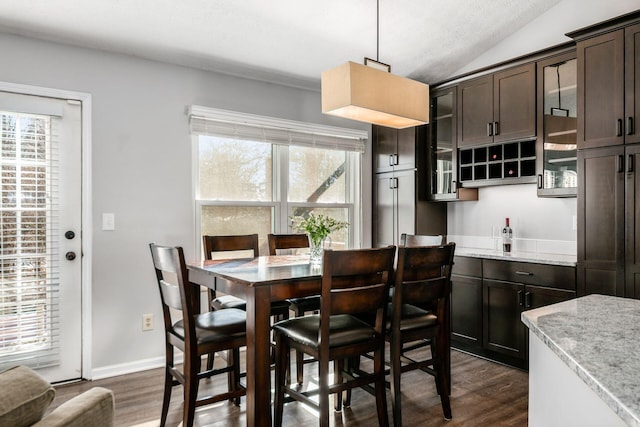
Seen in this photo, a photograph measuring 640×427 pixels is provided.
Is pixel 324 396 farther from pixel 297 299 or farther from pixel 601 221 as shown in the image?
pixel 601 221

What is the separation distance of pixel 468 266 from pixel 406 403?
135cm

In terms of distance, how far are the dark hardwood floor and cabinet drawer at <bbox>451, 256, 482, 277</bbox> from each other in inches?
28.8

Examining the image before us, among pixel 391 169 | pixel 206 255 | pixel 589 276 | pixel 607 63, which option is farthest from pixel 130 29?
pixel 589 276

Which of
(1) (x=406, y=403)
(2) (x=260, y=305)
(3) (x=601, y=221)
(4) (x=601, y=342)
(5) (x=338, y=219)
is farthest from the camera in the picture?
(5) (x=338, y=219)

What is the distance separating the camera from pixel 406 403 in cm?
271

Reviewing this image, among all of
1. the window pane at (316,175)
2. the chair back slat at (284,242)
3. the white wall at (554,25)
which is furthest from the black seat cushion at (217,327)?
the white wall at (554,25)

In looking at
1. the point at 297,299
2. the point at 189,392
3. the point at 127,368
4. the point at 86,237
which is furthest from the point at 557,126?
the point at 127,368

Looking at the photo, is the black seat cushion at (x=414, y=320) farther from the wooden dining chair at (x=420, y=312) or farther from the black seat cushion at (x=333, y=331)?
the black seat cushion at (x=333, y=331)

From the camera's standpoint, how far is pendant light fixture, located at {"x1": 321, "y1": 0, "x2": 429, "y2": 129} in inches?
92.7

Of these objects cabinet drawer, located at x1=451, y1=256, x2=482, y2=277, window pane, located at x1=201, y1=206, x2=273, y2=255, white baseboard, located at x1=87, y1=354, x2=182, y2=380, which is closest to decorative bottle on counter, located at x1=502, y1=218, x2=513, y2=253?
cabinet drawer, located at x1=451, y1=256, x2=482, y2=277

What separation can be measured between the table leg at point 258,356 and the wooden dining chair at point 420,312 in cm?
68

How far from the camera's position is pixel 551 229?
3600 millimetres

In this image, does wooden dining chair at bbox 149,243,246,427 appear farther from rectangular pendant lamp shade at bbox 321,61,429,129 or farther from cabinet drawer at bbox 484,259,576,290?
cabinet drawer at bbox 484,259,576,290

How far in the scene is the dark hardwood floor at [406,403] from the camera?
2469 mm
